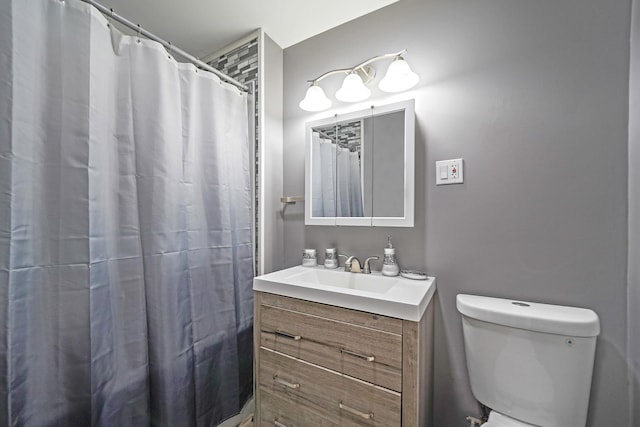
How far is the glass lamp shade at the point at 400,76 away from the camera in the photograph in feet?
3.89

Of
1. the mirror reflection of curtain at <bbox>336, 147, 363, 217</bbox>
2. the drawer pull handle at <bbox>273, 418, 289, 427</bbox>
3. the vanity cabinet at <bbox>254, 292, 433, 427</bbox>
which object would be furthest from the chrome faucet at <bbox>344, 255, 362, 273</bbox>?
the drawer pull handle at <bbox>273, 418, 289, 427</bbox>

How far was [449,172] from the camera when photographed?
1161 mm

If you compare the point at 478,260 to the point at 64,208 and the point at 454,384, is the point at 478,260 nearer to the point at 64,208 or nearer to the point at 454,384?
the point at 454,384

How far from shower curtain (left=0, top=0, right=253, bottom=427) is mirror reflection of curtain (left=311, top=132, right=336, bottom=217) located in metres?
0.53

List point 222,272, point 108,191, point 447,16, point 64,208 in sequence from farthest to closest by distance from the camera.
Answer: point 222,272 < point 447,16 < point 108,191 < point 64,208

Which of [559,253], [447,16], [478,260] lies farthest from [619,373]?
[447,16]

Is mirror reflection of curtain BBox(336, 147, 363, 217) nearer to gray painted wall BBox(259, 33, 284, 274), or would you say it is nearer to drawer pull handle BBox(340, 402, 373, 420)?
gray painted wall BBox(259, 33, 284, 274)

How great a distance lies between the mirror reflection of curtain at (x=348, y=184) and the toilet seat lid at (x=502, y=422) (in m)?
0.98

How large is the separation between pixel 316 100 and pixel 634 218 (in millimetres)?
1432

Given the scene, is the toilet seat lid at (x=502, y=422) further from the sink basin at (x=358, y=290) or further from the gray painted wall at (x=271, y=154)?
the gray painted wall at (x=271, y=154)

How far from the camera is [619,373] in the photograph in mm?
873

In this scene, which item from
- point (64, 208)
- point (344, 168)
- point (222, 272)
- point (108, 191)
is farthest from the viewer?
point (344, 168)

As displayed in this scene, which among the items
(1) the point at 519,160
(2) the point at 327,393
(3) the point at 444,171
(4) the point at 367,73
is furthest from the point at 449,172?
(2) the point at 327,393

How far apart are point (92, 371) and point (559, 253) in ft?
5.92
